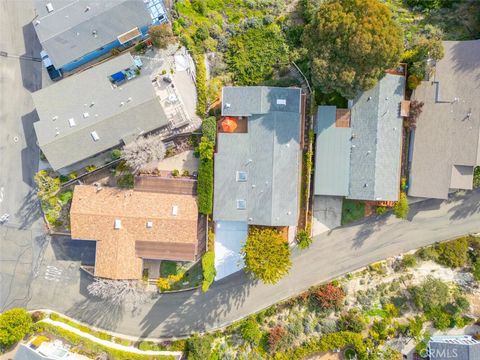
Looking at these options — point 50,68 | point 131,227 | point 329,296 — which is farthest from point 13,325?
point 329,296

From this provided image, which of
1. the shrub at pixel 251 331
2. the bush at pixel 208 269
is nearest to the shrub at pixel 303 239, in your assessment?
the bush at pixel 208 269

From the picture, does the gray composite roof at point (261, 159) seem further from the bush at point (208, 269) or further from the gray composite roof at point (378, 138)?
the gray composite roof at point (378, 138)

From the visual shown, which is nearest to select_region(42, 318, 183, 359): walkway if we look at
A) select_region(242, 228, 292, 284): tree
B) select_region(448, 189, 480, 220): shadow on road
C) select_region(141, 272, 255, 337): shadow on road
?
select_region(141, 272, 255, 337): shadow on road

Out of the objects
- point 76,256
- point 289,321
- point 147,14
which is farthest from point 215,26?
point 289,321

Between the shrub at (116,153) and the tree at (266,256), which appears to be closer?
the tree at (266,256)

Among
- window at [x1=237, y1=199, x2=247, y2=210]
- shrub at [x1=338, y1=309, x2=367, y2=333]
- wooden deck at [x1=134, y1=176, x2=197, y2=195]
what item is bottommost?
shrub at [x1=338, y1=309, x2=367, y2=333]

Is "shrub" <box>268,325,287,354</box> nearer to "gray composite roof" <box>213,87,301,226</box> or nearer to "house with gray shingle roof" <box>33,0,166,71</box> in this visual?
"gray composite roof" <box>213,87,301,226</box>
